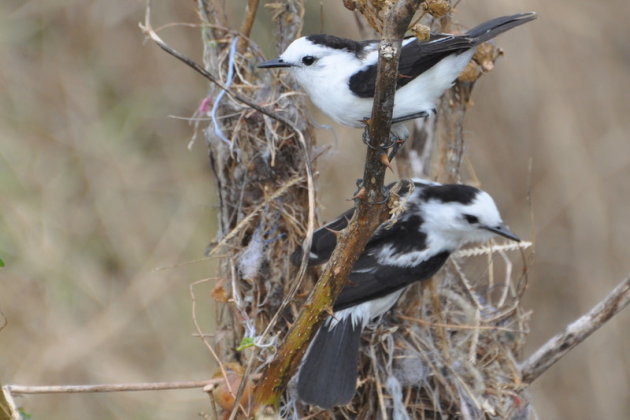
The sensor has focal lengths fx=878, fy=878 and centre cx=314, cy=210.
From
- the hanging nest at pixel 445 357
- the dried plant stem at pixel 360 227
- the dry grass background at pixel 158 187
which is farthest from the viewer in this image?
the dry grass background at pixel 158 187

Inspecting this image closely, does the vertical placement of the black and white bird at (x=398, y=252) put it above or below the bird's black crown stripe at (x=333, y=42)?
below

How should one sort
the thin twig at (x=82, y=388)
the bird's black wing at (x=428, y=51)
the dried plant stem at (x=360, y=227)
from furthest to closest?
the bird's black wing at (x=428, y=51)
the thin twig at (x=82, y=388)
the dried plant stem at (x=360, y=227)

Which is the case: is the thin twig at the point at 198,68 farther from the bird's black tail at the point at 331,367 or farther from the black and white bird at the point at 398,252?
the bird's black tail at the point at 331,367

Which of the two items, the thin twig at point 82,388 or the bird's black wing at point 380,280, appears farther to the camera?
the bird's black wing at point 380,280

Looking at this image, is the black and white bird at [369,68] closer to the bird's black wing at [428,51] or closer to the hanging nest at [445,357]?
the bird's black wing at [428,51]

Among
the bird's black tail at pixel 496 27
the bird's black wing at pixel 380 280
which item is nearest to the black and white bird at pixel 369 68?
the bird's black tail at pixel 496 27

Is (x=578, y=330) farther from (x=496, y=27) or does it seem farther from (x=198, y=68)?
(x=198, y=68)

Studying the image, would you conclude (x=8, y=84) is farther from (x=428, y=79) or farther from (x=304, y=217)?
(x=428, y=79)

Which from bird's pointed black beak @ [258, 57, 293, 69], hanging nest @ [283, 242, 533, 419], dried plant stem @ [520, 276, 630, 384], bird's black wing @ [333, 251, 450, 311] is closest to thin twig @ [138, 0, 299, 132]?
bird's pointed black beak @ [258, 57, 293, 69]

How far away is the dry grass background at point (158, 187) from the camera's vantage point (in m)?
4.31

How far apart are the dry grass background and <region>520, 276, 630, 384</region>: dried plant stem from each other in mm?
1830

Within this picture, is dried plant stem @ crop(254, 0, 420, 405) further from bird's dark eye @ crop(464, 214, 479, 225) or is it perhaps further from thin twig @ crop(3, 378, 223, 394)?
bird's dark eye @ crop(464, 214, 479, 225)

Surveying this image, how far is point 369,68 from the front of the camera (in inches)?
87.2

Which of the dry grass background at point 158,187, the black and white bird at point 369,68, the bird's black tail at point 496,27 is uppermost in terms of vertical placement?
the bird's black tail at point 496,27
